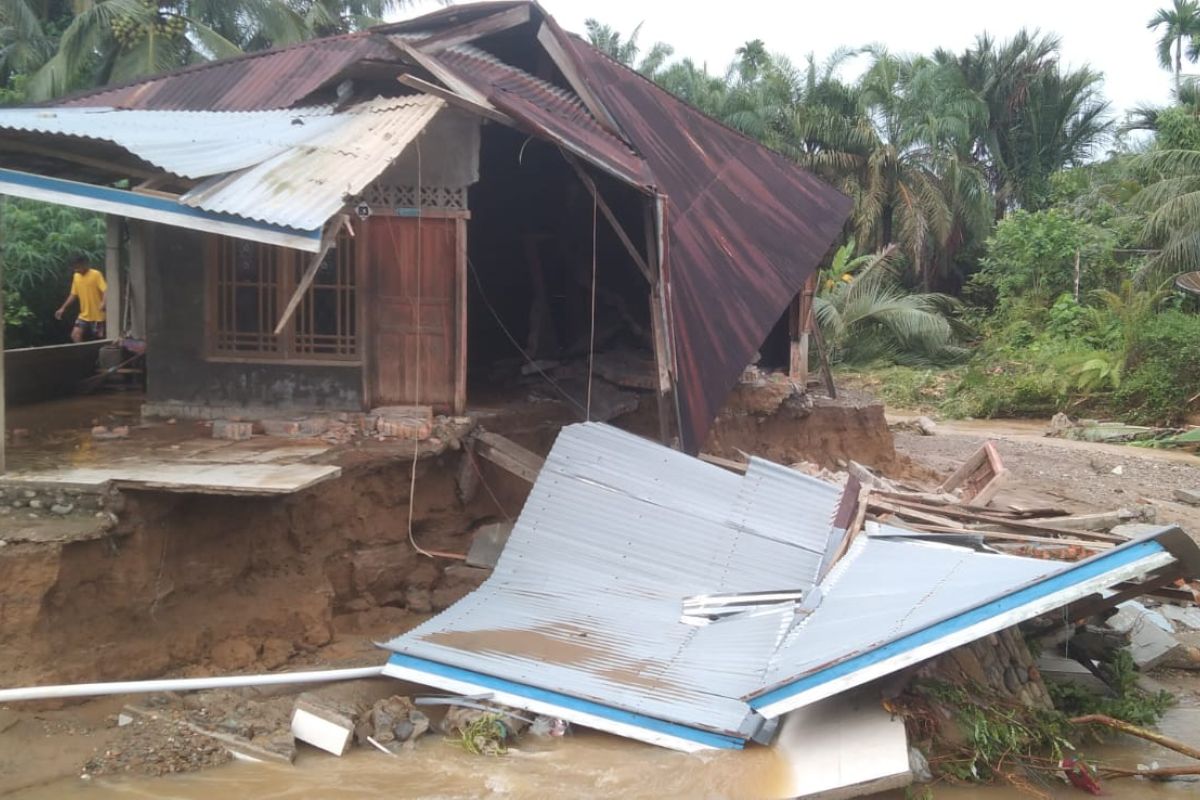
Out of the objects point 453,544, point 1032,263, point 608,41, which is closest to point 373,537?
point 453,544

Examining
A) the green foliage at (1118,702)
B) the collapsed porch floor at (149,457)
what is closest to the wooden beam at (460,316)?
the collapsed porch floor at (149,457)

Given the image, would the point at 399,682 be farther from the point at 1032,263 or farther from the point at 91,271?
the point at 1032,263

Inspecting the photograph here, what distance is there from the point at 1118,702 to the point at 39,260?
13.7 metres

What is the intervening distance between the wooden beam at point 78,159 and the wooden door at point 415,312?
6.22ft

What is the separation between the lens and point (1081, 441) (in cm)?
1653

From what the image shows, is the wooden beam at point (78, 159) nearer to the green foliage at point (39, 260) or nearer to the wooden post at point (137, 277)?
the wooden post at point (137, 277)

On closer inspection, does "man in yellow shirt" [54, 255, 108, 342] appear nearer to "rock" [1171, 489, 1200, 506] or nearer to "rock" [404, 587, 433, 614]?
"rock" [404, 587, 433, 614]

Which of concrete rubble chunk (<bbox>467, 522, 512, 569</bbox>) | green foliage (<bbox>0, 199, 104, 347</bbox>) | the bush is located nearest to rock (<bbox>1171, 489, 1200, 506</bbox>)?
the bush

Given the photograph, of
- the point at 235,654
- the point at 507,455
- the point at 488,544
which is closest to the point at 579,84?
the point at 507,455

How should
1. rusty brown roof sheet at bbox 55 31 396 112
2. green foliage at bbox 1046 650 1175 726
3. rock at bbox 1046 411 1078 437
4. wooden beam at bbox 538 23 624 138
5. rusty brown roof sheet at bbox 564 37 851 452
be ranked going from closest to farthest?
green foliage at bbox 1046 650 1175 726
rusty brown roof sheet at bbox 564 37 851 452
rusty brown roof sheet at bbox 55 31 396 112
wooden beam at bbox 538 23 624 138
rock at bbox 1046 411 1078 437

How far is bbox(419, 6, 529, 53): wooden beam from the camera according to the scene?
8.70 meters

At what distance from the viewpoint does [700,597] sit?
6.38 m

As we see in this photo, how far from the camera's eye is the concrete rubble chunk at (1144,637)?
7242 mm

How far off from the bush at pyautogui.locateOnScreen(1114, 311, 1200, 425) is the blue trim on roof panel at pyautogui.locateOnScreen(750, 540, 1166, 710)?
1421 centimetres
